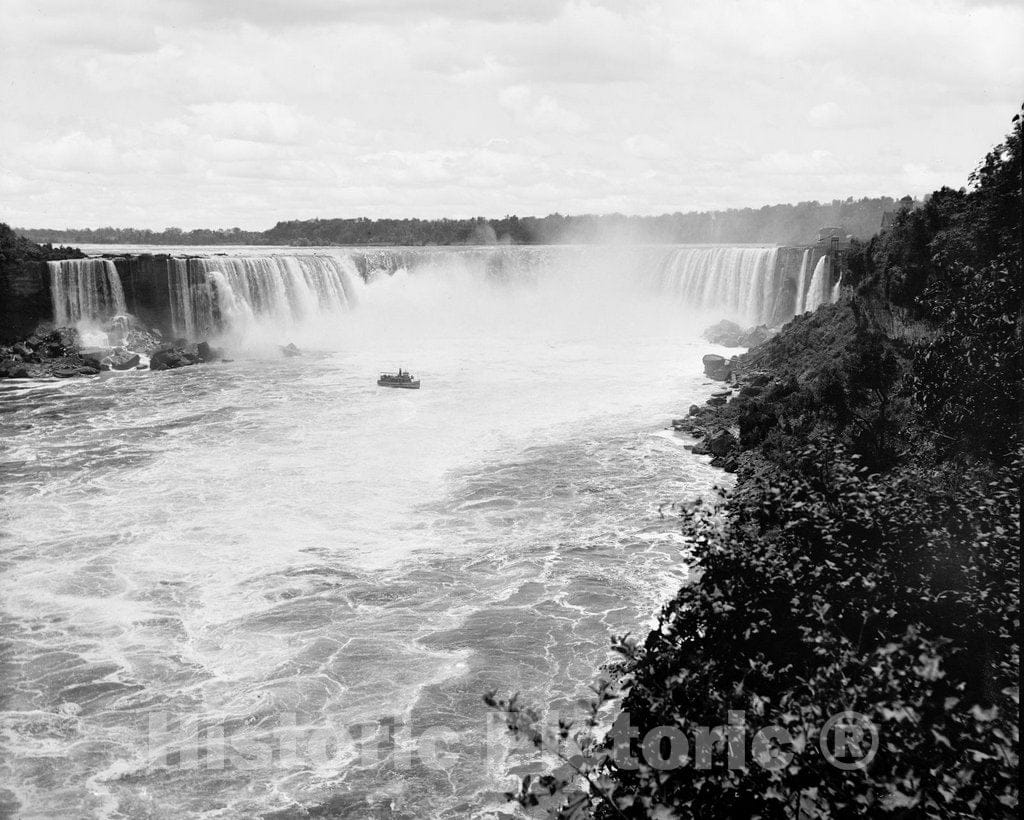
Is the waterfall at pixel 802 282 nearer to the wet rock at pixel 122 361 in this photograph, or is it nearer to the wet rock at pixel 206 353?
the wet rock at pixel 206 353

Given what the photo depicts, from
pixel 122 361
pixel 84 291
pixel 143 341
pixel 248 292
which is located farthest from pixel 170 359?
pixel 248 292

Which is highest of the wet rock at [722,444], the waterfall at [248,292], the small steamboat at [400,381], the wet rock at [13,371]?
the waterfall at [248,292]

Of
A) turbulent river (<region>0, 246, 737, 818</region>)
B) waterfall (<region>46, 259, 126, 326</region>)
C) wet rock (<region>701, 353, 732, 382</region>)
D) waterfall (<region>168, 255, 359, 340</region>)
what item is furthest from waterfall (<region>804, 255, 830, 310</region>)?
waterfall (<region>46, 259, 126, 326</region>)

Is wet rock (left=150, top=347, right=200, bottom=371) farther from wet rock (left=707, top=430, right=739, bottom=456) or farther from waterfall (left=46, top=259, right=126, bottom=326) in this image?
wet rock (left=707, top=430, right=739, bottom=456)

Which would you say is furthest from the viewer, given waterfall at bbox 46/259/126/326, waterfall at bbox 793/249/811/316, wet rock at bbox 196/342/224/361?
waterfall at bbox 793/249/811/316

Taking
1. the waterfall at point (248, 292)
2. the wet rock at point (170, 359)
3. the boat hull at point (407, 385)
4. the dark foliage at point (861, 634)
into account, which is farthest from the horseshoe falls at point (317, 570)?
the waterfall at point (248, 292)

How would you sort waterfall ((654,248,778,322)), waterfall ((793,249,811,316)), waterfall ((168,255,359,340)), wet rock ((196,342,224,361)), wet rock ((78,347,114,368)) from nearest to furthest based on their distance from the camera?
1. wet rock ((78,347,114,368))
2. wet rock ((196,342,224,361))
3. waterfall ((793,249,811,316))
4. waterfall ((168,255,359,340))
5. waterfall ((654,248,778,322))
